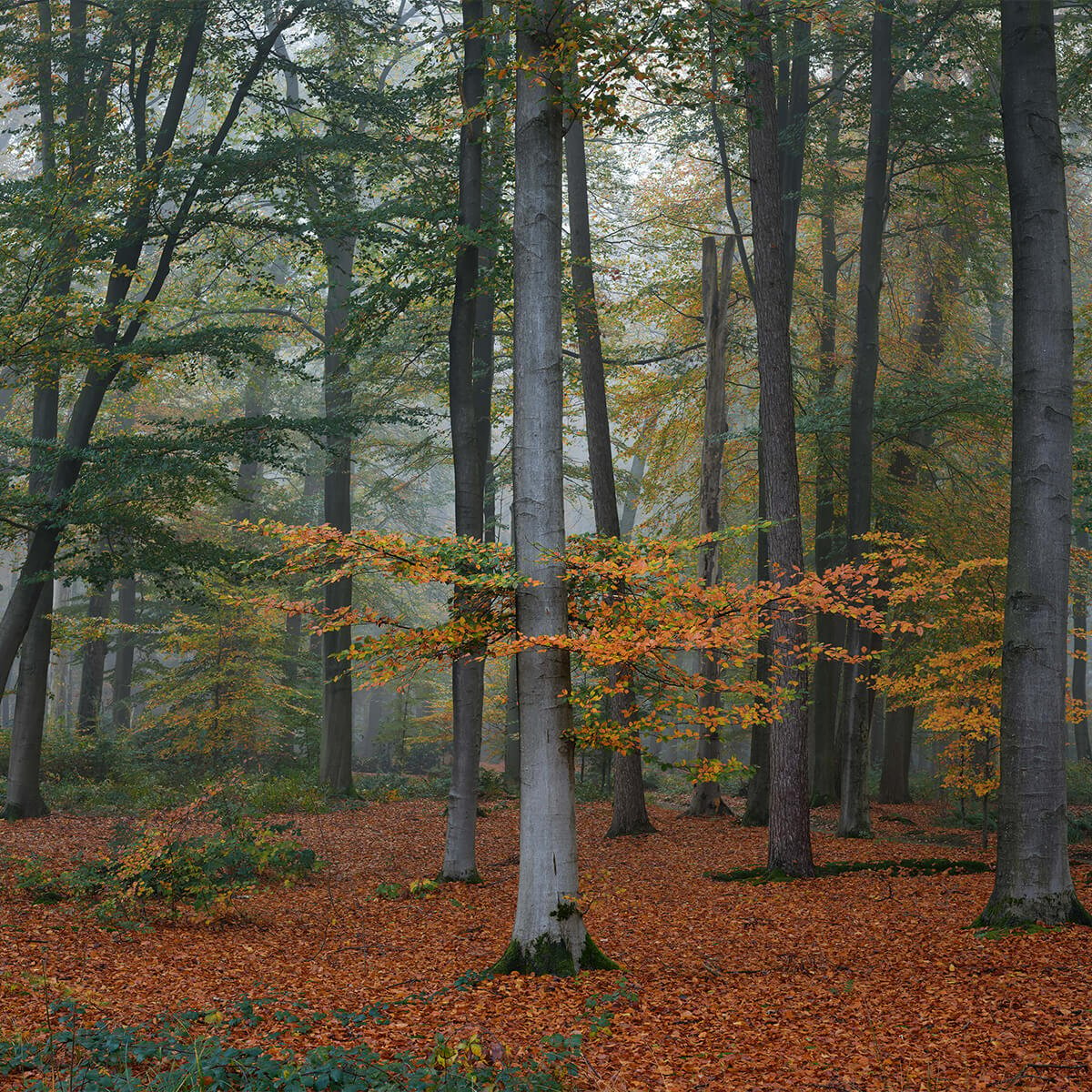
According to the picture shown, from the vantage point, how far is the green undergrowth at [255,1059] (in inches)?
146

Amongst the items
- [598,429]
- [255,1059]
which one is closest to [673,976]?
[255,1059]

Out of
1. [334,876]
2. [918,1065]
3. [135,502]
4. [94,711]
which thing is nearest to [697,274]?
[135,502]

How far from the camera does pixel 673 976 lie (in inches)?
231

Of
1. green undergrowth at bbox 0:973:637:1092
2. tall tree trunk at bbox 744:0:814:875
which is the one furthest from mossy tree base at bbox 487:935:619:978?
tall tree trunk at bbox 744:0:814:875

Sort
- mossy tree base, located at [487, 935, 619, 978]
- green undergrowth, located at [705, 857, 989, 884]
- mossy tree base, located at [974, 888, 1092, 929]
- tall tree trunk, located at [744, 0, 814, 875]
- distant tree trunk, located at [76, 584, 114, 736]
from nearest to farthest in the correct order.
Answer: mossy tree base, located at [487, 935, 619, 978], mossy tree base, located at [974, 888, 1092, 929], tall tree trunk, located at [744, 0, 814, 875], green undergrowth, located at [705, 857, 989, 884], distant tree trunk, located at [76, 584, 114, 736]

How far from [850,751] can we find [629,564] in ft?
23.4

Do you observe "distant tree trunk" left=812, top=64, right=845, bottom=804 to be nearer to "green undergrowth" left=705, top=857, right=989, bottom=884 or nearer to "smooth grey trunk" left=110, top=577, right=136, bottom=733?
"green undergrowth" left=705, top=857, right=989, bottom=884

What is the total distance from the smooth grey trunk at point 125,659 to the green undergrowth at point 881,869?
16.3 metres

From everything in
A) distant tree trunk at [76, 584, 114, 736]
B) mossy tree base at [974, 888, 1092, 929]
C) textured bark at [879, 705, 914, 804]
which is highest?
distant tree trunk at [76, 584, 114, 736]

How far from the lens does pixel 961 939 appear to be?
6.27 metres

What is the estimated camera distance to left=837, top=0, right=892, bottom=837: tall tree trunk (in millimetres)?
11555

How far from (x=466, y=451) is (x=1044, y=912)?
20.8ft

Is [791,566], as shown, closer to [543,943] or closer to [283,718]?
[543,943]

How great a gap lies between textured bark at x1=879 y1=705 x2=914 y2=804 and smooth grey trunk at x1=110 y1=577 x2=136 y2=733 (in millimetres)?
16282
